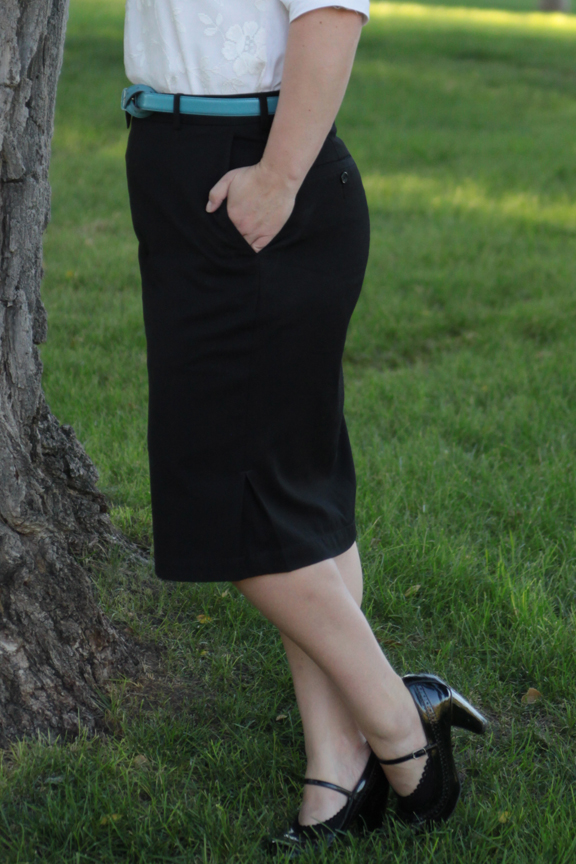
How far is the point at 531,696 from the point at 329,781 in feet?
2.02

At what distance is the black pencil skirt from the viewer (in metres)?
1.44

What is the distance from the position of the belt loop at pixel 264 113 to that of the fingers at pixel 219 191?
96 millimetres

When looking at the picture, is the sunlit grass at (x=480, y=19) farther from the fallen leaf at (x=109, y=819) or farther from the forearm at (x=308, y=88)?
the fallen leaf at (x=109, y=819)

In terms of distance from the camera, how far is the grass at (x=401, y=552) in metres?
1.70

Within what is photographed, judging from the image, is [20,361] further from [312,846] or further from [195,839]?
[312,846]

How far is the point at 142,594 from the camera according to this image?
7.54ft

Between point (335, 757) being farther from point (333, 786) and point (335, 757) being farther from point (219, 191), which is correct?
point (219, 191)

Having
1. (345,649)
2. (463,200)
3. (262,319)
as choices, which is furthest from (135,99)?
(463,200)

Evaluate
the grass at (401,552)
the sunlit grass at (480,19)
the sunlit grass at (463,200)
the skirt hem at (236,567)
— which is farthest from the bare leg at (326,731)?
the sunlit grass at (480,19)

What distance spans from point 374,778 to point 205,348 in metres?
0.93

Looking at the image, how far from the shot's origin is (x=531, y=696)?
2086 mm

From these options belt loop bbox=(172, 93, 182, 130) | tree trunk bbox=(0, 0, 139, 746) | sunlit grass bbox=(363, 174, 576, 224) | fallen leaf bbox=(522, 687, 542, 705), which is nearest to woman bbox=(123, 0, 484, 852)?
belt loop bbox=(172, 93, 182, 130)

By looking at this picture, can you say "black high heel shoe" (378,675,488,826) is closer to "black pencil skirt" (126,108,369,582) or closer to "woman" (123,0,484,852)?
"woman" (123,0,484,852)

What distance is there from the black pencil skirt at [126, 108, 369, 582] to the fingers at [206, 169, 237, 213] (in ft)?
0.07
